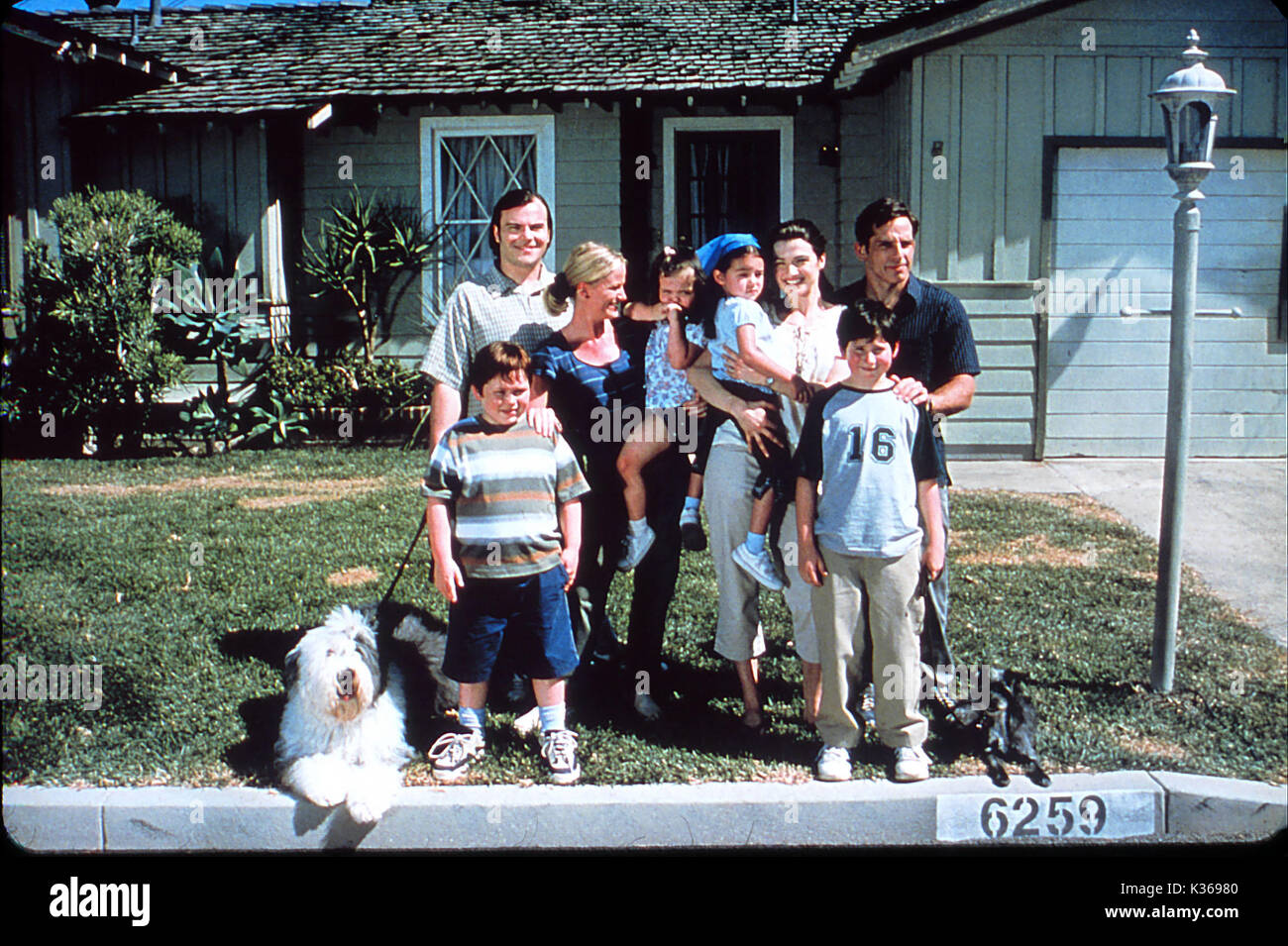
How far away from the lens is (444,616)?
17.4ft

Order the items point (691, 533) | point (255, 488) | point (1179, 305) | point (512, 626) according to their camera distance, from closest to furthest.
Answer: point (512, 626), point (691, 533), point (1179, 305), point (255, 488)

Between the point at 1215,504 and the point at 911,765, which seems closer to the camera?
the point at 911,765

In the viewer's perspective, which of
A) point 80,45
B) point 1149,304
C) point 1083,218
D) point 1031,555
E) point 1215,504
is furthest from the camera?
point 80,45

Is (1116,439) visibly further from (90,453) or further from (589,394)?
(90,453)

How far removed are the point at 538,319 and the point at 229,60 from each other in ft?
33.7

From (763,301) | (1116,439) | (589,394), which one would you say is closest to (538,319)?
(589,394)

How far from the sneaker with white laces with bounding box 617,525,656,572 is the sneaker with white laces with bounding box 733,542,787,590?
15.4 inches

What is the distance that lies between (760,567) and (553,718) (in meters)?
0.93

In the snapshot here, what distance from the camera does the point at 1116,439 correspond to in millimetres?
9406

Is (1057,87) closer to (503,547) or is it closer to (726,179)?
(726,179)

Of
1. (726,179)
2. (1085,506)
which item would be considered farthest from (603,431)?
(726,179)

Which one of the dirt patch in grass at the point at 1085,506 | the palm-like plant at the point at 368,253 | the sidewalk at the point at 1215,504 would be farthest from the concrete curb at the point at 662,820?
the palm-like plant at the point at 368,253
